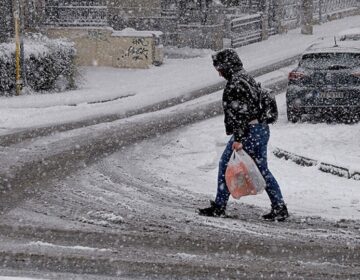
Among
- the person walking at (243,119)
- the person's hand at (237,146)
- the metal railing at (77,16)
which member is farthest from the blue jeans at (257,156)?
the metal railing at (77,16)

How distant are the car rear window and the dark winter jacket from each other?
6.60m

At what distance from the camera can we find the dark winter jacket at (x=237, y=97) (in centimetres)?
834

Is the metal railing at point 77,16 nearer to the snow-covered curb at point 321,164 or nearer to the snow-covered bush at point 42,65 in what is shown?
the snow-covered bush at point 42,65

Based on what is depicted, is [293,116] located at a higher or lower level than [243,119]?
lower

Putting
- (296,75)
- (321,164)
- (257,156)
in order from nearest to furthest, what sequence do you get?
(257,156) < (321,164) < (296,75)

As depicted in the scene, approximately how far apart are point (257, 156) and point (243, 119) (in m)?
0.47

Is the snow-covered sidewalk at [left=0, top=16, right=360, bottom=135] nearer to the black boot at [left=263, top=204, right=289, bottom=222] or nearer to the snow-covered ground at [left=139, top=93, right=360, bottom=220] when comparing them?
the snow-covered ground at [left=139, top=93, right=360, bottom=220]

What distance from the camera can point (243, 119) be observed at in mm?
8352

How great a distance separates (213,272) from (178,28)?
24797 millimetres

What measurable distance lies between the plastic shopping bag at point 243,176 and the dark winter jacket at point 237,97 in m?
0.21

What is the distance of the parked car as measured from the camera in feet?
48.1

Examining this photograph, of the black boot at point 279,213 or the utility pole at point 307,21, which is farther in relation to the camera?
the utility pole at point 307,21

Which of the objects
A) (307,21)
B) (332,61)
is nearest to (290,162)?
(332,61)

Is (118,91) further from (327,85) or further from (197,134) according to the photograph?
(327,85)
